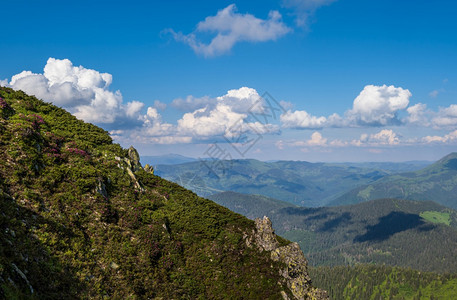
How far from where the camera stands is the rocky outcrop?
92.4 feet

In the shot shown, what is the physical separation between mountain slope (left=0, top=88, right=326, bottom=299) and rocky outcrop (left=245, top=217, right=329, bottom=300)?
0.12 m

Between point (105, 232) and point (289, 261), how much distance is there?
20414 millimetres

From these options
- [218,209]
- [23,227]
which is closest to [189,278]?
[218,209]

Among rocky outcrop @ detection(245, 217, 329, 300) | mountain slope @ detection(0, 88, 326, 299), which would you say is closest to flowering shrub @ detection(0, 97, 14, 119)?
mountain slope @ detection(0, 88, 326, 299)

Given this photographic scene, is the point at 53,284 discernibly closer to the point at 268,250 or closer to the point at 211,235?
the point at 211,235

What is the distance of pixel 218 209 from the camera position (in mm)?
35406

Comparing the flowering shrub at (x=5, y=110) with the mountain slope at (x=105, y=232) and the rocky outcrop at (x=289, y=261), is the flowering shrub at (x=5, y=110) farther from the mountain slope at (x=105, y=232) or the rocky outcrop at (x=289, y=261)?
the rocky outcrop at (x=289, y=261)

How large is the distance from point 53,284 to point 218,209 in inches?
839

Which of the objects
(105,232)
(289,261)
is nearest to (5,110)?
(105,232)

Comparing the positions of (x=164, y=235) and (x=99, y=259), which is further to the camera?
(x=164, y=235)

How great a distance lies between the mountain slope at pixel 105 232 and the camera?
1800 centimetres

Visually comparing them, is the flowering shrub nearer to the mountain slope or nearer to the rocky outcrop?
the mountain slope

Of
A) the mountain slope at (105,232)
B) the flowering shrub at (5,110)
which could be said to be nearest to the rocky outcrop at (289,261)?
the mountain slope at (105,232)

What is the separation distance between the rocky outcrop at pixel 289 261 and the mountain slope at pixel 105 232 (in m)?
0.12
